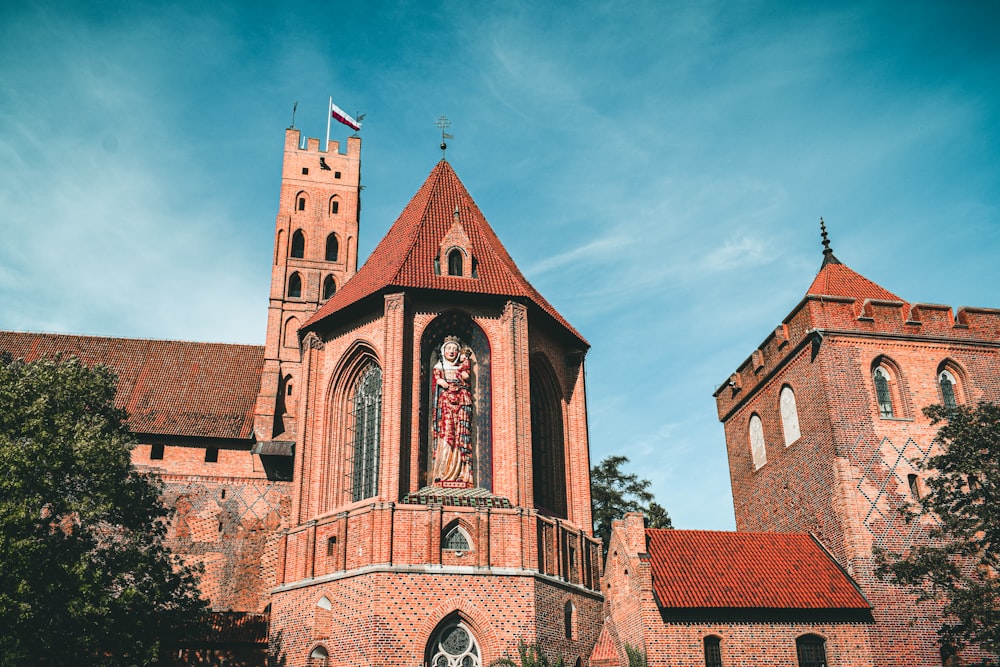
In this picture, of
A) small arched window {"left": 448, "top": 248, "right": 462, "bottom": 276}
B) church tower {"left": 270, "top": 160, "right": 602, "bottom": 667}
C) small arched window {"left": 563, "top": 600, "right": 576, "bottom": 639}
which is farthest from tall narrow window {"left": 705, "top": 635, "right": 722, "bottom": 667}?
small arched window {"left": 448, "top": 248, "right": 462, "bottom": 276}

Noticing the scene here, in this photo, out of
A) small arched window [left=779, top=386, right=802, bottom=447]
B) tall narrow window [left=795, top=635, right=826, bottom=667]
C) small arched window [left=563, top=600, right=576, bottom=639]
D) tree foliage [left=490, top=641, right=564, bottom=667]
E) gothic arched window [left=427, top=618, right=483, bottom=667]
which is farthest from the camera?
small arched window [left=779, top=386, right=802, bottom=447]

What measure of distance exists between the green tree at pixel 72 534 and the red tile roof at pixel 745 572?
1149 cm

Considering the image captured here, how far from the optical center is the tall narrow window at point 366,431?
72.1ft

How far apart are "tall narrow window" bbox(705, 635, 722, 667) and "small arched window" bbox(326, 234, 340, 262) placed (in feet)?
71.3

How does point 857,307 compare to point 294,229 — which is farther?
point 294,229

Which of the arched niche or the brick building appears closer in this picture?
the arched niche

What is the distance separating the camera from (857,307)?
83.4ft

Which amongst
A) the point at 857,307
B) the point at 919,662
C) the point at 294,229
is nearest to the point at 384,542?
the point at 919,662

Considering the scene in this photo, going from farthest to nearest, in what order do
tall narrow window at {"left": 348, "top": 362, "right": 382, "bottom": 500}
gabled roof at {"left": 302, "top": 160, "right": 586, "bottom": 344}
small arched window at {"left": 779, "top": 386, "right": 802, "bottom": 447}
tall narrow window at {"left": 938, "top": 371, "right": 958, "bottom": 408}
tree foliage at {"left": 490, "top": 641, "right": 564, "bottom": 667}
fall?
small arched window at {"left": 779, "top": 386, "right": 802, "bottom": 447} < tall narrow window at {"left": 938, "top": 371, "right": 958, "bottom": 408} < gabled roof at {"left": 302, "top": 160, "right": 586, "bottom": 344} < tall narrow window at {"left": 348, "top": 362, "right": 382, "bottom": 500} < tree foliage at {"left": 490, "top": 641, "right": 564, "bottom": 667}

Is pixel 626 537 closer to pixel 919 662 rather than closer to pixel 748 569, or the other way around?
pixel 748 569

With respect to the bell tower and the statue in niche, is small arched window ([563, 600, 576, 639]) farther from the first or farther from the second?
the bell tower

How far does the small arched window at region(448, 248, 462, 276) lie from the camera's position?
23656mm

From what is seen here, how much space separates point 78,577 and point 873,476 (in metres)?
18.9

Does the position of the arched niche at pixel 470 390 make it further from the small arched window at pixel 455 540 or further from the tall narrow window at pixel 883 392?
the tall narrow window at pixel 883 392
